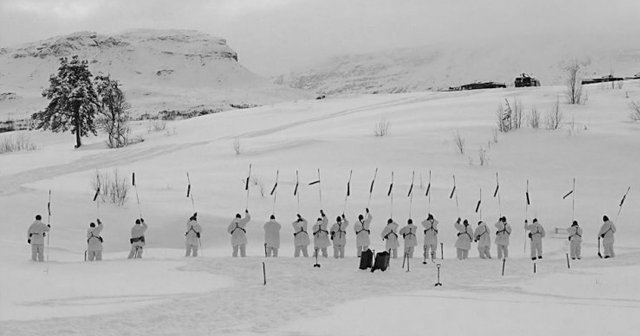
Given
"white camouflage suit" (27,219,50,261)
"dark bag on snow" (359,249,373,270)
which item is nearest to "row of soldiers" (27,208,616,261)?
"white camouflage suit" (27,219,50,261)

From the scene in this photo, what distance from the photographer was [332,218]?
29.7 meters

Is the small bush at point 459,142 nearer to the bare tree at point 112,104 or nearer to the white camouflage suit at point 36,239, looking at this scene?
the white camouflage suit at point 36,239

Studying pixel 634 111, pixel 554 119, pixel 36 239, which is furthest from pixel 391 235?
pixel 634 111

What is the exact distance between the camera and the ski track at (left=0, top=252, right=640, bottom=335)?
Answer: 1355 cm

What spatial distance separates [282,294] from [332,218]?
13248 mm

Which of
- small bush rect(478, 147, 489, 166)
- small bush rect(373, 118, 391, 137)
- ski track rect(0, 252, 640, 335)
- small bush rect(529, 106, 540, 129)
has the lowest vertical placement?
ski track rect(0, 252, 640, 335)

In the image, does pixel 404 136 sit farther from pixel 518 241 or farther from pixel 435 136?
pixel 518 241

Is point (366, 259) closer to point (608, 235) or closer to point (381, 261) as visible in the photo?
point (381, 261)

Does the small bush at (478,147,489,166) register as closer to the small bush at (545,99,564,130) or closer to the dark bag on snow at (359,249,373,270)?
the small bush at (545,99,564,130)

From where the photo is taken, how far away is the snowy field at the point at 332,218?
14219mm

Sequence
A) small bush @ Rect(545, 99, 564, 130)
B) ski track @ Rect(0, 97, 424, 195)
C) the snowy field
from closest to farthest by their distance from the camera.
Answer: the snowy field → ski track @ Rect(0, 97, 424, 195) → small bush @ Rect(545, 99, 564, 130)

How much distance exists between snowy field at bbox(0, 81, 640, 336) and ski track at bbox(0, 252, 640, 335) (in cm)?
7

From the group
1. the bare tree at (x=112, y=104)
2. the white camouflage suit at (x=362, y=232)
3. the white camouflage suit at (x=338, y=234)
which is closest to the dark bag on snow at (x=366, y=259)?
the white camouflage suit at (x=338, y=234)

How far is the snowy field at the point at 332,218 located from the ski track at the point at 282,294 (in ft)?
0.22
